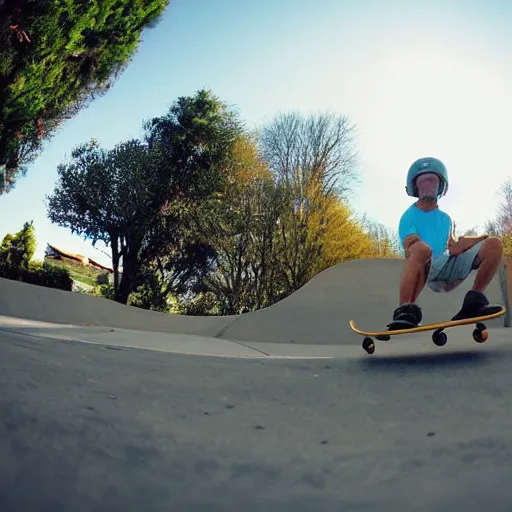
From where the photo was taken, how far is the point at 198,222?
451 inches

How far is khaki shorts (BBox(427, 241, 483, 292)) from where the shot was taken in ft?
11.3

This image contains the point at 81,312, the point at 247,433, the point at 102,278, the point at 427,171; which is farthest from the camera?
the point at 102,278

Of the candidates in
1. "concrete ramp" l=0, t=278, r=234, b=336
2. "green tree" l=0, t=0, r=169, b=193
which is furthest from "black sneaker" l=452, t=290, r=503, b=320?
"green tree" l=0, t=0, r=169, b=193

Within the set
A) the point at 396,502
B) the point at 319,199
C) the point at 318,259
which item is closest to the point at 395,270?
the point at 318,259

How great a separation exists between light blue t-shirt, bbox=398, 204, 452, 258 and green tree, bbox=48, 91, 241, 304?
8.61 m

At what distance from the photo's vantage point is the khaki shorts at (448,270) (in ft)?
11.3

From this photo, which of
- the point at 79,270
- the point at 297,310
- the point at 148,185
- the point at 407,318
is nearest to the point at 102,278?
the point at 79,270

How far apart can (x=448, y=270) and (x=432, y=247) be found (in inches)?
8.8

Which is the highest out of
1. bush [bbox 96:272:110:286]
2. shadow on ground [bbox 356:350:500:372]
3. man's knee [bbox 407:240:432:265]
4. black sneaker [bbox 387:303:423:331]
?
man's knee [bbox 407:240:432:265]

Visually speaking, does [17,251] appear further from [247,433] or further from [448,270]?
[247,433]

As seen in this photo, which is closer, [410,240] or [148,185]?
[410,240]

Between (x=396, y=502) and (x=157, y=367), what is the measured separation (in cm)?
156

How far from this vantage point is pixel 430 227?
346cm

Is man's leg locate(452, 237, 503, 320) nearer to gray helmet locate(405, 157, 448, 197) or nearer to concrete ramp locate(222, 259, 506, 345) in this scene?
gray helmet locate(405, 157, 448, 197)
